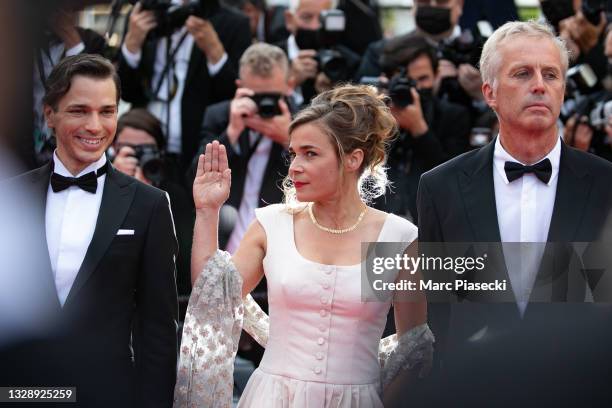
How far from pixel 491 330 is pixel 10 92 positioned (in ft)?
6.71

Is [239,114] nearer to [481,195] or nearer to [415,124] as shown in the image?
[415,124]

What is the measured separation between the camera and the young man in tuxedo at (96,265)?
9.39 ft

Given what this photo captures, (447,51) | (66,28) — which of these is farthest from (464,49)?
(66,28)

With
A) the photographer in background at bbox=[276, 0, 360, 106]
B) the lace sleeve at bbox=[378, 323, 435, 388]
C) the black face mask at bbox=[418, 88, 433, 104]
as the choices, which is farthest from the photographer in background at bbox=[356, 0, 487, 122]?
the lace sleeve at bbox=[378, 323, 435, 388]

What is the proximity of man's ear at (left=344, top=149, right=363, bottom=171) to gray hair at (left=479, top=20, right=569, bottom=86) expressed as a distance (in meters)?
0.43

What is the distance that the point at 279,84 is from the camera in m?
4.70

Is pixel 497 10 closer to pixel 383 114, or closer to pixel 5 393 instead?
pixel 383 114

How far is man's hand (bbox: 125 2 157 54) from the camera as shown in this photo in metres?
4.77

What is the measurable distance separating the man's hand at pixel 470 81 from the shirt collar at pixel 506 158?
184 cm

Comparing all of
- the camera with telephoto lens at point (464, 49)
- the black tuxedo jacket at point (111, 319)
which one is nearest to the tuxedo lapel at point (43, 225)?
the black tuxedo jacket at point (111, 319)

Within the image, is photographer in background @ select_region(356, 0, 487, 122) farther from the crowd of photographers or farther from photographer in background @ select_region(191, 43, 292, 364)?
photographer in background @ select_region(191, 43, 292, 364)

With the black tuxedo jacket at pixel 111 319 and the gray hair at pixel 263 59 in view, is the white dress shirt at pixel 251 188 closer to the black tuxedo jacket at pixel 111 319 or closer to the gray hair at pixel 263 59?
the gray hair at pixel 263 59

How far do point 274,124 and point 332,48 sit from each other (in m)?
0.62

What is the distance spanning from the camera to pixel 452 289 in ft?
9.57
